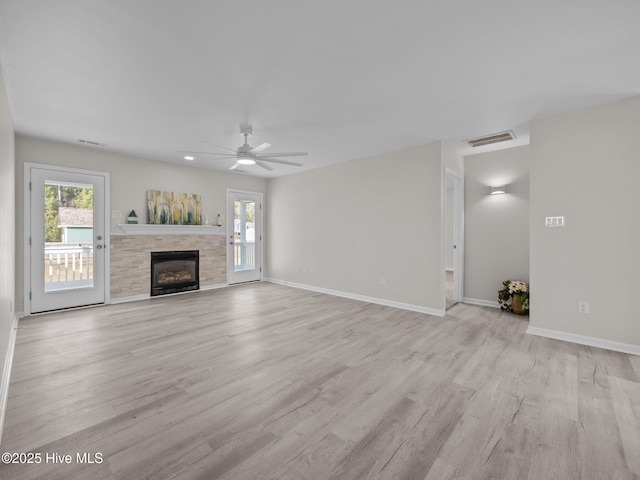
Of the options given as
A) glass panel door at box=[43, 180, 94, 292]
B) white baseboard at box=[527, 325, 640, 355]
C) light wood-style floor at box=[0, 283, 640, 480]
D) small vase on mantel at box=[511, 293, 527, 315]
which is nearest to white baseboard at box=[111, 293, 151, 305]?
glass panel door at box=[43, 180, 94, 292]

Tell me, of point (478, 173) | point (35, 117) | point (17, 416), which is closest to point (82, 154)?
point (35, 117)

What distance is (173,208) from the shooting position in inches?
229

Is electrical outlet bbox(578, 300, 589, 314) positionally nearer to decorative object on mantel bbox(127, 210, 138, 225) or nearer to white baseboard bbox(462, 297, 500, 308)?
white baseboard bbox(462, 297, 500, 308)

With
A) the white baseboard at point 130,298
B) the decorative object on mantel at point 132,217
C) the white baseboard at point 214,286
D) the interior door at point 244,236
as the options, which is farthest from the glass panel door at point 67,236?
the interior door at point 244,236

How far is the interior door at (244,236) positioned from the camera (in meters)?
6.79

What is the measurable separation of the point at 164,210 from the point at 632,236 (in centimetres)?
685

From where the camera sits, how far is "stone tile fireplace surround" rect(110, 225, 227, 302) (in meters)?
5.15

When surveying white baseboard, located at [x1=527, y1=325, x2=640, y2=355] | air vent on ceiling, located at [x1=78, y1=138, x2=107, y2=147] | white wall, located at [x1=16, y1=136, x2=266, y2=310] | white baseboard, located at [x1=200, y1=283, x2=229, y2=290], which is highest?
air vent on ceiling, located at [x1=78, y1=138, x2=107, y2=147]

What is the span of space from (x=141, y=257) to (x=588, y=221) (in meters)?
6.72

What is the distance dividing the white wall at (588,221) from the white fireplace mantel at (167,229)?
18.8 ft

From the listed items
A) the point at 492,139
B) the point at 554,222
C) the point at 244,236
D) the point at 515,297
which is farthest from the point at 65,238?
the point at 515,297

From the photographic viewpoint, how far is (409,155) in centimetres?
475

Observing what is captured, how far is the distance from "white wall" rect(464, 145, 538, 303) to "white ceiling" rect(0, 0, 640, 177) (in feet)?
3.70

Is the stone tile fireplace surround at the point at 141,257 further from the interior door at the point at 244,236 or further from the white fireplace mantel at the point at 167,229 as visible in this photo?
the interior door at the point at 244,236
